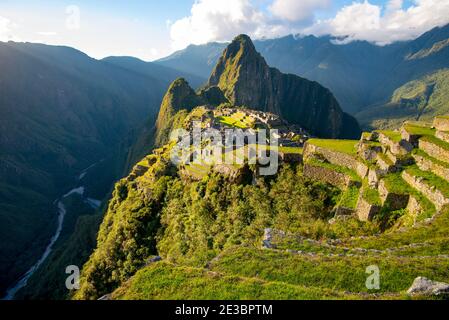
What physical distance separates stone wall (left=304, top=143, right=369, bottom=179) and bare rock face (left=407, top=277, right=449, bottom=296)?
45.3 feet

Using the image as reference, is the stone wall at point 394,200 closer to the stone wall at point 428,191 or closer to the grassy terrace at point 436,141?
the stone wall at point 428,191

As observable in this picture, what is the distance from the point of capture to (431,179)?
20.8 metres

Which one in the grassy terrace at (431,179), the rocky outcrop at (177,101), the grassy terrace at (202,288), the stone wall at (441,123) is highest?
the rocky outcrop at (177,101)

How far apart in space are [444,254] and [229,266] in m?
9.79

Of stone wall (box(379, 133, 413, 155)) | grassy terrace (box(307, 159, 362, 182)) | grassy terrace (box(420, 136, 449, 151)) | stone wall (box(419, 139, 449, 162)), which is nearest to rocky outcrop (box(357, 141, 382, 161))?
stone wall (box(379, 133, 413, 155))

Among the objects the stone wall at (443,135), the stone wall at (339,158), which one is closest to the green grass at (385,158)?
the stone wall at (339,158)

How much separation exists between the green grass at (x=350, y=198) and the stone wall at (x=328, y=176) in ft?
2.22

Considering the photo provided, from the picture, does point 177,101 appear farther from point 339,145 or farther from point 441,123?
point 441,123

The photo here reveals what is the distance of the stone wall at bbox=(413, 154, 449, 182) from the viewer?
20.5 metres

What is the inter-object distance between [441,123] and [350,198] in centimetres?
1056

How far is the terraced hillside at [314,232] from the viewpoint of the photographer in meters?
13.7

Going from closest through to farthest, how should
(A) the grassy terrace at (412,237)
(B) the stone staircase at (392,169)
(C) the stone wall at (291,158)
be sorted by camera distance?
(A) the grassy terrace at (412,237)
(B) the stone staircase at (392,169)
(C) the stone wall at (291,158)

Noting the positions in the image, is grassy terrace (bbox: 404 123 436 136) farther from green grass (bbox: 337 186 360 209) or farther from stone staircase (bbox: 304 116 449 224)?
green grass (bbox: 337 186 360 209)
